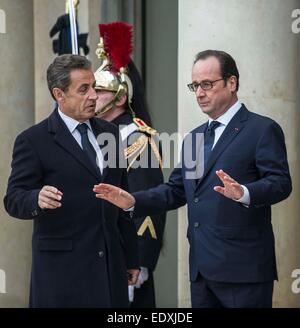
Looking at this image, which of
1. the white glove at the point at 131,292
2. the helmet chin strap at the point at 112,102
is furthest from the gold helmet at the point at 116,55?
the white glove at the point at 131,292

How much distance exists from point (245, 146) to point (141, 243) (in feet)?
4.27

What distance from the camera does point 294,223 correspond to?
248 inches

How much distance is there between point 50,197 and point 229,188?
0.81 metres

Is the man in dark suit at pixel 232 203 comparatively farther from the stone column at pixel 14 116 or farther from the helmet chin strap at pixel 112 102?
the stone column at pixel 14 116

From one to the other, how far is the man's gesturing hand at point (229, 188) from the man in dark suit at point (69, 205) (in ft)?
2.19

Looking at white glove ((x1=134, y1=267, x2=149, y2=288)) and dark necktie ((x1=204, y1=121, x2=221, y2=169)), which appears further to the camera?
white glove ((x1=134, y1=267, x2=149, y2=288))

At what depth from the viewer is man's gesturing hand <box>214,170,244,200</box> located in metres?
4.30

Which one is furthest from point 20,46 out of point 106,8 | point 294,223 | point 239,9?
point 294,223

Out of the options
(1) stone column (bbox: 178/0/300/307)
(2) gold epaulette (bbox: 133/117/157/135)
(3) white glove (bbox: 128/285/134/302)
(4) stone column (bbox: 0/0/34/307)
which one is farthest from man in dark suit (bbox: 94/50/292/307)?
(4) stone column (bbox: 0/0/34/307)

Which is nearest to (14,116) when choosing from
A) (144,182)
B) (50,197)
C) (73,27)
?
(73,27)

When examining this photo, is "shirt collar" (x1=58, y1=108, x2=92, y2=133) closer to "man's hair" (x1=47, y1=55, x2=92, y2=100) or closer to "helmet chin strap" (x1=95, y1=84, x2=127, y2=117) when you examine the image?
"man's hair" (x1=47, y1=55, x2=92, y2=100)

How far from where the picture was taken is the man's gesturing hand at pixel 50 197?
4352 mm

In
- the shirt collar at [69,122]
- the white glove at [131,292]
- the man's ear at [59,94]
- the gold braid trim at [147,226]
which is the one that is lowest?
the white glove at [131,292]

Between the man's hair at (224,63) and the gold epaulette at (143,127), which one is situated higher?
the man's hair at (224,63)
